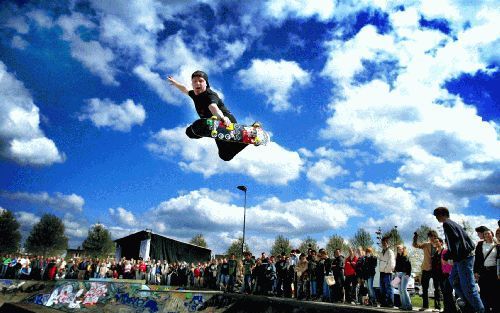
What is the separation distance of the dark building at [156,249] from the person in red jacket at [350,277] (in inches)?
896

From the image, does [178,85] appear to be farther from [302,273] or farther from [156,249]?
[156,249]

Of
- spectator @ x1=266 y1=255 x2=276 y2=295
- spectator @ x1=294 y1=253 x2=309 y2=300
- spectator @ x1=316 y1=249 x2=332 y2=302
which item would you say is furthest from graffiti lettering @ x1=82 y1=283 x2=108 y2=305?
spectator @ x1=316 y1=249 x2=332 y2=302

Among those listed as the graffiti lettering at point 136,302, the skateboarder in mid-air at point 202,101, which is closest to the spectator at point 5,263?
the graffiti lettering at point 136,302

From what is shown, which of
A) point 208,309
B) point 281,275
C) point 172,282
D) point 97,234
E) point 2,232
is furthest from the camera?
point 97,234

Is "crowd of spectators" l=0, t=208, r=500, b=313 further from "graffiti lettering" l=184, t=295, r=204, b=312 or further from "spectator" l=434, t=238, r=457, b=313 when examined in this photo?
"graffiti lettering" l=184, t=295, r=204, b=312

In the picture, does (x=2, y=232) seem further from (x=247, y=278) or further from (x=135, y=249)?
(x=247, y=278)

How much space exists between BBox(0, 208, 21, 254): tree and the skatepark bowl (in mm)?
58037

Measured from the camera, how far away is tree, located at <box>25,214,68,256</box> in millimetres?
72250

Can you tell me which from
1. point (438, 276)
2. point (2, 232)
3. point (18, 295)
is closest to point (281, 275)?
point (438, 276)

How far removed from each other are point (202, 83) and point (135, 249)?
29052 millimetres

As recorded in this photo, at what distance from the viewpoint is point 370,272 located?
9406 mm

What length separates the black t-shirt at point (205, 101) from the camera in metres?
7.60

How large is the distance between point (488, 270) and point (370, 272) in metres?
3.26

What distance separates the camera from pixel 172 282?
20.8 meters
